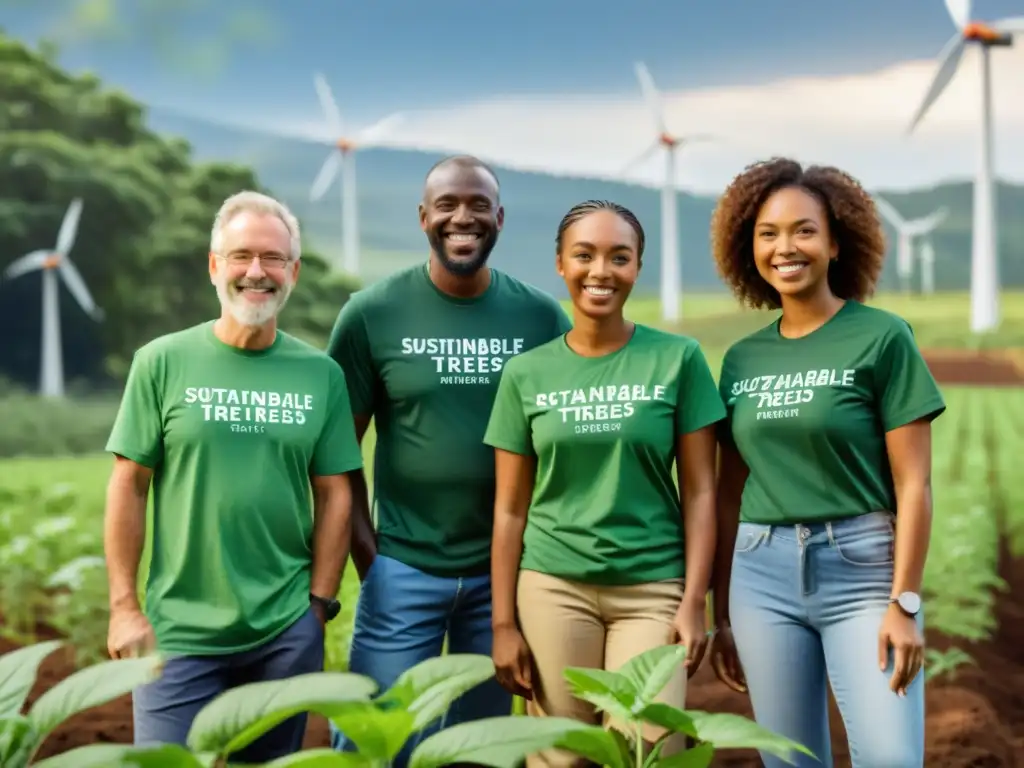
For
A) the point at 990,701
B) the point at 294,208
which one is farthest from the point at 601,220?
the point at 294,208

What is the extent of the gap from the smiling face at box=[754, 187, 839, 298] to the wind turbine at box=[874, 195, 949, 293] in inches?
245

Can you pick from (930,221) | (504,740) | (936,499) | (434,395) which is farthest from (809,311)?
(930,221)

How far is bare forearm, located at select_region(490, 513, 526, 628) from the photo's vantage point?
284 cm

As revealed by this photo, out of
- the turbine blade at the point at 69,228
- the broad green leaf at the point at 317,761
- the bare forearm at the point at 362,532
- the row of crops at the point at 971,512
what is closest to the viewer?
the broad green leaf at the point at 317,761

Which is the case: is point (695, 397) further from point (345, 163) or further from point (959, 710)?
point (345, 163)

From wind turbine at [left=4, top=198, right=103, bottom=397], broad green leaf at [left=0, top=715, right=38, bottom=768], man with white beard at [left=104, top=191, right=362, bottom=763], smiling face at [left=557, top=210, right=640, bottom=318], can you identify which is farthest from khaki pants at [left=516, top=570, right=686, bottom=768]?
wind turbine at [left=4, top=198, right=103, bottom=397]

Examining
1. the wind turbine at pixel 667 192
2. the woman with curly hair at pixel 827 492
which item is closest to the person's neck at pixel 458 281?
the woman with curly hair at pixel 827 492

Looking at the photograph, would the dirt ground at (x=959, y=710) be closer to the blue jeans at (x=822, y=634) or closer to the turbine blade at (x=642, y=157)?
the blue jeans at (x=822, y=634)

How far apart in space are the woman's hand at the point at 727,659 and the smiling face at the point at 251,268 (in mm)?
1338

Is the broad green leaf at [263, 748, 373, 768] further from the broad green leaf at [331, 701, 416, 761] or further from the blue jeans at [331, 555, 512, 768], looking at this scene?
the blue jeans at [331, 555, 512, 768]

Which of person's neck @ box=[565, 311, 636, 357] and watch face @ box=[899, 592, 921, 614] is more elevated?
person's neck @ box=[565, 311, 636, 357]

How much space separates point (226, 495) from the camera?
272 cm

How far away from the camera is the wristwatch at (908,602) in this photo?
8.29 ft

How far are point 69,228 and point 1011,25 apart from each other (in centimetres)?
761
